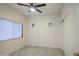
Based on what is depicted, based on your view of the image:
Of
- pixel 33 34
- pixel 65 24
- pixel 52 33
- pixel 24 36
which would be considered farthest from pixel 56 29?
pixel 24 36

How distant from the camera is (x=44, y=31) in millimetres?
2188

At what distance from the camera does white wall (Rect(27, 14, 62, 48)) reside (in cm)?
201

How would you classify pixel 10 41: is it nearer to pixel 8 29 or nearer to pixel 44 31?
pixel 8 29

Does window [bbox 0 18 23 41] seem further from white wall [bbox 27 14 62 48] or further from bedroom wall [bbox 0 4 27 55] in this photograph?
white wall [bbox 27 14 62 48]

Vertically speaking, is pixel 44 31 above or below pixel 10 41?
above

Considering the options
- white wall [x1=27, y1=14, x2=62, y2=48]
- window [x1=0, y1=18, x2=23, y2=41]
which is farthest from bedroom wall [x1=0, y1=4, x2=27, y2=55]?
white wall [x1=27, y1=14, x2=62, y2=48]

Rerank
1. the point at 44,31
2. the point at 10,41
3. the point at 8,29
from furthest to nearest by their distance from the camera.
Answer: the point at 10,41, the point at 8,29, the point at 44,31

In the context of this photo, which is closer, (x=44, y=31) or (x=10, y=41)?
(x=44, y=31)

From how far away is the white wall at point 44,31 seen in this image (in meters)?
2.01

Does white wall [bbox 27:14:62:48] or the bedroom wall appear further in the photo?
the bedroom wall

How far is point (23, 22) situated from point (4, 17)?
907 millimetres

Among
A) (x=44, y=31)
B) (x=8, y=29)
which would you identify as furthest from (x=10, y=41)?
(x=44, y=31)

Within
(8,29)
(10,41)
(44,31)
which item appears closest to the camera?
(44,31)

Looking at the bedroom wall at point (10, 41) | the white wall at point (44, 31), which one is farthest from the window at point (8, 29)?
the white wall at point (44, 31)
